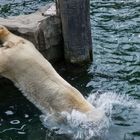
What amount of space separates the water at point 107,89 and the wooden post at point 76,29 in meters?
0.30

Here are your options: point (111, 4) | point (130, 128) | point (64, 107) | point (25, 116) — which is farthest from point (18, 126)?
point (111, 4)

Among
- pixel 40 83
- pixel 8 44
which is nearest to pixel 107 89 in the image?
pixel 40 83

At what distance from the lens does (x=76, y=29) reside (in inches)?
395

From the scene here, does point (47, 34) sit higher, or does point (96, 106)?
point (47, 34)

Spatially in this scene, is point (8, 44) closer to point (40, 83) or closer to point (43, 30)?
point (40, 83)

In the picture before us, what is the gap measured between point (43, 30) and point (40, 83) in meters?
1.93

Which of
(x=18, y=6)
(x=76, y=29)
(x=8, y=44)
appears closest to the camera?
(x=8, y=44)

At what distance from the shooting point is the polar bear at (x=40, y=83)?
8.05m

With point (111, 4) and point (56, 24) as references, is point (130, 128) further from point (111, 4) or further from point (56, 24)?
point (111, 4)

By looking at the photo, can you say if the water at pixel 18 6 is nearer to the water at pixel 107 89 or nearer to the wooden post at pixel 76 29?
the water at pixel 107 89

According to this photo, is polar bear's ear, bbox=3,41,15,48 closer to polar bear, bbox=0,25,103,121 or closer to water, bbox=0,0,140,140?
polar bear, bbox=0,25,103,121

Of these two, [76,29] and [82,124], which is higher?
[76,29]

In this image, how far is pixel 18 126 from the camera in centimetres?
859

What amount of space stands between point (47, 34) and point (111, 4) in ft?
12.6
